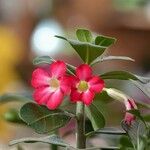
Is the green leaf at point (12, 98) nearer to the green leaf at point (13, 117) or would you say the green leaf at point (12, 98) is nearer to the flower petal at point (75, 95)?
the green leaf at point (13, 117)

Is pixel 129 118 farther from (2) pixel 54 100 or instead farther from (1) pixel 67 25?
(1) pixel 67 25

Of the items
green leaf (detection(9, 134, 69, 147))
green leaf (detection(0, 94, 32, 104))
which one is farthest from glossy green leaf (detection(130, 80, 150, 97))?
green leaf (detection(0, 94, 32, 104))

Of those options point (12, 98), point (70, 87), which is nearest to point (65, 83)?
point (70, 87)

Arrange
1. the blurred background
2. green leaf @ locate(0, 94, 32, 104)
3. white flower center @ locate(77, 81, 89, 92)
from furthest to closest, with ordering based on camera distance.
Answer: the blurred background < green leaf @ locate(0, 94, 32, 104) < white flower center @ locate(77, 81, 89, 92)

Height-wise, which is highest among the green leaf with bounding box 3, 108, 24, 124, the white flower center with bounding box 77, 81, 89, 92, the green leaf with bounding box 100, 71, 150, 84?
the green leaf with bounding box 100, 71, 150, 84

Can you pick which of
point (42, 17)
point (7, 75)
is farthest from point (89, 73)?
point (42, 17)

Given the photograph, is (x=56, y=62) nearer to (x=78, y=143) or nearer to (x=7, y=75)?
(x=78, y=143)

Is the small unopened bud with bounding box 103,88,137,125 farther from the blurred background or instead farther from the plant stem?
the blurred background
